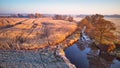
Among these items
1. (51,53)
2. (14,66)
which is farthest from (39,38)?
(14,66)

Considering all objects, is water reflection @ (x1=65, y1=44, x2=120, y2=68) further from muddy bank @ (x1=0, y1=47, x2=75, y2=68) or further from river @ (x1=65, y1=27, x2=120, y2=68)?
muddy bank @ (x1=0, y1=47, x2=75, y2=68)

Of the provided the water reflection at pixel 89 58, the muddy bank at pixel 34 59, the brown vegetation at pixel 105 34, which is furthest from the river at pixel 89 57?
the muddy bank at pixel 34 59

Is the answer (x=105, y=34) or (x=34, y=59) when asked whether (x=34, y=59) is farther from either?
(x=105, y=34)

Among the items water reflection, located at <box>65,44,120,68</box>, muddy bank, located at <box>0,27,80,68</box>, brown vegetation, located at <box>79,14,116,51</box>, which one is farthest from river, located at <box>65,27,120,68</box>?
muddy bank, located at <box>0,27,80,68</box>

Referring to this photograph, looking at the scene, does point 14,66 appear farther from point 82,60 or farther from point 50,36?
point 50,36

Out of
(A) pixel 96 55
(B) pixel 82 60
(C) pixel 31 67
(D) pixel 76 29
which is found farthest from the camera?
(D) pixel 76 29

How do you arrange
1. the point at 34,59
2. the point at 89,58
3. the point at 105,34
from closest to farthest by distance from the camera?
1. the point at 34,59
2. the point at 89,58
3. the point at 105,34

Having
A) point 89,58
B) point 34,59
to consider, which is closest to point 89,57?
point 89,58
